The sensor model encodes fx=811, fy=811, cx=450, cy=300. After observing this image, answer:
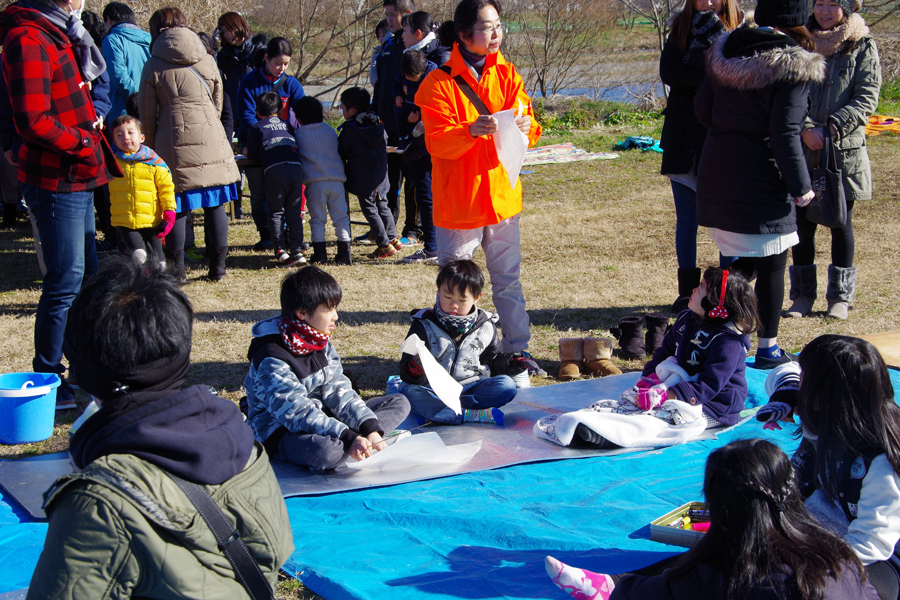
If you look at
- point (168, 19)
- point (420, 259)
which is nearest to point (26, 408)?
point (168, 19)

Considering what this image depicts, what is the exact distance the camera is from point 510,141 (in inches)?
163

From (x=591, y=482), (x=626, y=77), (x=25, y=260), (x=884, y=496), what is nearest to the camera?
(x=884, y=496)

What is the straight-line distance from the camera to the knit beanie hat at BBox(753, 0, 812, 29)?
4.22 m

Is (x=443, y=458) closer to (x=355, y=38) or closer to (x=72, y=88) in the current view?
(x=72, y=88)

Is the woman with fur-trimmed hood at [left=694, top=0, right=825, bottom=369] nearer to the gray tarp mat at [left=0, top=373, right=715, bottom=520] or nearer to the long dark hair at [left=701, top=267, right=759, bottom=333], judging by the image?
the long dark hair at [left=701, top=267, right=759, bottom=333]

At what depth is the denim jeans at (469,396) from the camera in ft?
12.4

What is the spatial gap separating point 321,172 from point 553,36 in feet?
27.9

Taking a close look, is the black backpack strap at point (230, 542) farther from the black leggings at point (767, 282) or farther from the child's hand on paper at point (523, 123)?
the black leggings at point (767, 282)

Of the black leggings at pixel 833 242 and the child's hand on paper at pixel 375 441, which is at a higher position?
the black leggings at pixel 833 242

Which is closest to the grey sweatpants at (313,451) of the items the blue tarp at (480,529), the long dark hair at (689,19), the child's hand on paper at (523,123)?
the blue tarp at (480,529)

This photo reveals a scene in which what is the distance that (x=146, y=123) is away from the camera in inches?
235

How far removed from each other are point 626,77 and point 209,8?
7562 millimetres

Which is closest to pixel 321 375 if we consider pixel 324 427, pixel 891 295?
pixel 324 427

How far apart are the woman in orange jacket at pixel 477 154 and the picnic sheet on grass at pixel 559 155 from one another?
6.54m
